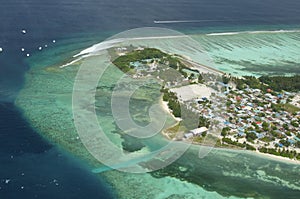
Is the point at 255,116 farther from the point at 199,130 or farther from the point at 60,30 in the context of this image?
the point at 60,30

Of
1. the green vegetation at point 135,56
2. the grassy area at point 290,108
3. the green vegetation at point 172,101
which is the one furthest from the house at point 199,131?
the green vegetation at point 135,56

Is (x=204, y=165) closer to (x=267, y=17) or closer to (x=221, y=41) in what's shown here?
(x=221, y=41)

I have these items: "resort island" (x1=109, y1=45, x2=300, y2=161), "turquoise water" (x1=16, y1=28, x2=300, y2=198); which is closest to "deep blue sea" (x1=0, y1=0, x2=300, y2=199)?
"turquoise water" (x1=16, y1=28, x2=300, y2=198)

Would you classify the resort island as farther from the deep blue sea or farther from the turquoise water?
the deep blue sea

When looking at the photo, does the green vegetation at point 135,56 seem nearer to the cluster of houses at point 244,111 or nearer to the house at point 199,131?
the cluster of houses at point 244,111

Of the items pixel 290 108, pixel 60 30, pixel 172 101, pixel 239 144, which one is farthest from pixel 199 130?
pixel 60 30

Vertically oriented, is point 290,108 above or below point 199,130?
above

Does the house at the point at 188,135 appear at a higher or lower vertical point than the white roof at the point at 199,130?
lower
